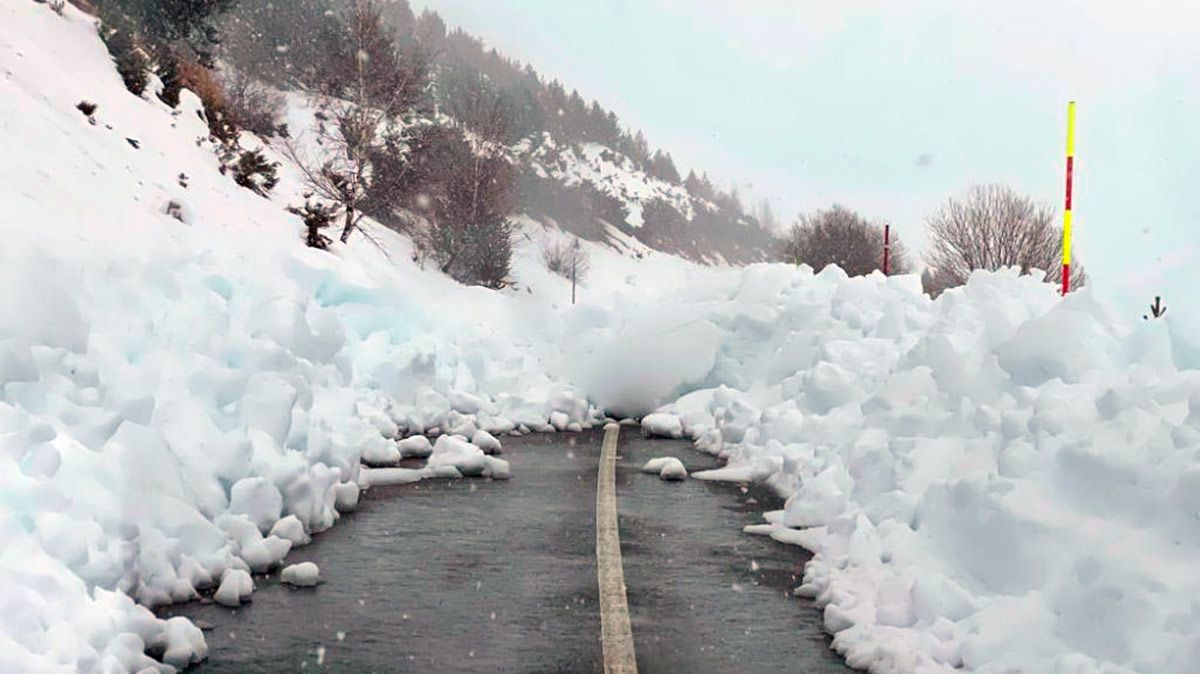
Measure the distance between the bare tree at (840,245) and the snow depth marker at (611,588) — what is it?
53003 millimetres

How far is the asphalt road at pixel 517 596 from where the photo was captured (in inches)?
223

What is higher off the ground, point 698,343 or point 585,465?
point 698,343

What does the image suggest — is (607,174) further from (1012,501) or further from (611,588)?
(1012,501)

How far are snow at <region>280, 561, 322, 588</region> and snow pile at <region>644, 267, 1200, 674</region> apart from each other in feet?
9.14

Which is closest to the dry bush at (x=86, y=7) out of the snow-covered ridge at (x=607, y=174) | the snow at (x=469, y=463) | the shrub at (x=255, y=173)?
the shrub at (x=255, y=173)

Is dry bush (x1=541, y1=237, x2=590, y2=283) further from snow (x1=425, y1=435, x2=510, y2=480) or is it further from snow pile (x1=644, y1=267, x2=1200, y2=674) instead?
snow pile (x1=644, y1=267, x2=1200, y2=674)

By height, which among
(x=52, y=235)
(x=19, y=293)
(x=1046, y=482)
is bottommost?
(x=1046, y=482)

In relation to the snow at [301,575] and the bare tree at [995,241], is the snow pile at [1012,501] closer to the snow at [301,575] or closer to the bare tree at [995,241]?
the snow at [301,575]

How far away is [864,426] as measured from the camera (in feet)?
34.1

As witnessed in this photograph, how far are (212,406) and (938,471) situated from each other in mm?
5074

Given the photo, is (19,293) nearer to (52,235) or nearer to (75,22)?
(52,235)

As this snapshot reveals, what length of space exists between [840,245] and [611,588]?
192 feet

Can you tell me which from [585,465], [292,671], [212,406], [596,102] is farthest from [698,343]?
[596,102]

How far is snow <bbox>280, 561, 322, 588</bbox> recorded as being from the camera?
7117 millimetres
